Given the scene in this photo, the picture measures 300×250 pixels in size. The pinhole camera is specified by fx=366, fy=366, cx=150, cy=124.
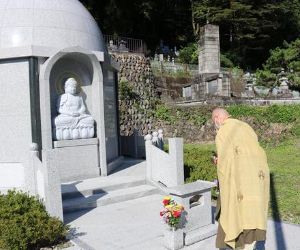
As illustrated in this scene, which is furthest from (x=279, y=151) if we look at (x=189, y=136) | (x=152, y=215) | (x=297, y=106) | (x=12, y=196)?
(x=12, y=196)

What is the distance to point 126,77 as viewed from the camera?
22.8 m

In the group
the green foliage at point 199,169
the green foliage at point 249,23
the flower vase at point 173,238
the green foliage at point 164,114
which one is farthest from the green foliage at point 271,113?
the green foliage at point 249,23

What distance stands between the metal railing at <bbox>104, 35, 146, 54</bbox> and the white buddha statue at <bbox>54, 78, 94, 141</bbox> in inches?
591

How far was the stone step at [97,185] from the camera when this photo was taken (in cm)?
770

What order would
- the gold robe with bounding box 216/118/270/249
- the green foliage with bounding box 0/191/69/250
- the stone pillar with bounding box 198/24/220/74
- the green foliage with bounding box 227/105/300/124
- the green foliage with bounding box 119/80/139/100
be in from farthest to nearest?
1. the stone pillar with bounding box 198/24/220/74
2. the green foliage with bounding box 119/80/139/100
3. the green foliage with bounding box 227/105/300/124
4. the green foliage with bounding box 0/191/69/250
5. the gold robe with bounding box 216/118/270/249

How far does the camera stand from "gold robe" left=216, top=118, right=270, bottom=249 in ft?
12.0

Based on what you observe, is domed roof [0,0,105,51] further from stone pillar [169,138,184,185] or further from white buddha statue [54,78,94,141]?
stone pillar [169,138,184,185]

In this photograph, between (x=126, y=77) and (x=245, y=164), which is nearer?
(x=245, y=164)

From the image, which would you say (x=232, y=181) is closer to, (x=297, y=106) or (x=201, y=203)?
(x=201, y=203)

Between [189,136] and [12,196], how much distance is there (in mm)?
13734

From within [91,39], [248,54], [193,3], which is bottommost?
[91,39]

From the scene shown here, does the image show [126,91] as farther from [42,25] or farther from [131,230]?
[131,230]

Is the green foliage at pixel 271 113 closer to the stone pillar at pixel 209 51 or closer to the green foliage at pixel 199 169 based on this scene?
the stone pillar at pixel 209 51

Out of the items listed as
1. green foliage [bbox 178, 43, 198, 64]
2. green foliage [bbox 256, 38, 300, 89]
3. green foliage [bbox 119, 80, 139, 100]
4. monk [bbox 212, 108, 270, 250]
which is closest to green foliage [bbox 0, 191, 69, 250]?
monk [bbox 212, 108, 270, 250]
